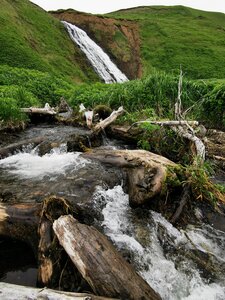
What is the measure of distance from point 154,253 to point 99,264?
54.1 inches

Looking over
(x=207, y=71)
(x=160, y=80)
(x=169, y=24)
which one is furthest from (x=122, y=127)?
(x=169, y=24)

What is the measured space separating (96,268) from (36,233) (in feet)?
4.28

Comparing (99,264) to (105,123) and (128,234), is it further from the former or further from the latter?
(105,123)

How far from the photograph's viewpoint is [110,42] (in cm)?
4234

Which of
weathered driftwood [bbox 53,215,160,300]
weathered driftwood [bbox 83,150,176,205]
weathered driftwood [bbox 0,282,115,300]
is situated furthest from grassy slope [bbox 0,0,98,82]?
weathered driftwood [bbox 0,282,115,300]

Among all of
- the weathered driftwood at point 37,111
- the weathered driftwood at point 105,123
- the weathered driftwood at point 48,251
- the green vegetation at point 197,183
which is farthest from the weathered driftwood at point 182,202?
the weathered driftwood at point 37,111

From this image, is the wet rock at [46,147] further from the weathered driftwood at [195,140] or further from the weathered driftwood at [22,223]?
the weathered driftwood at [22,223]

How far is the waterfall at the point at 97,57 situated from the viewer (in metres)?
34.5

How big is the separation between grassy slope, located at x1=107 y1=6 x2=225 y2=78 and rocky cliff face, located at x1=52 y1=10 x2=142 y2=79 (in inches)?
45.9

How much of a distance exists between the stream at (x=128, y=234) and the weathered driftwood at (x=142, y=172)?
0.22 m

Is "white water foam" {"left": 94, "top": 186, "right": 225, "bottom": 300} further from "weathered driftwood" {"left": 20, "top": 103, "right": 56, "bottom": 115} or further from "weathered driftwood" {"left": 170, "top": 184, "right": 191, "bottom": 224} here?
"weathered driftwood" {"left": 20, "top": 103, "right": 56, "bottom": 115}

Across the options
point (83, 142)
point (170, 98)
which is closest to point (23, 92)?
point (83, 142)

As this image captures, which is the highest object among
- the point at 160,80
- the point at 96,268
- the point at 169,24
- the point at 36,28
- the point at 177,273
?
the point at 169,24

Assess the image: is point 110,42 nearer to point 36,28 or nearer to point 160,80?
point 36,28
